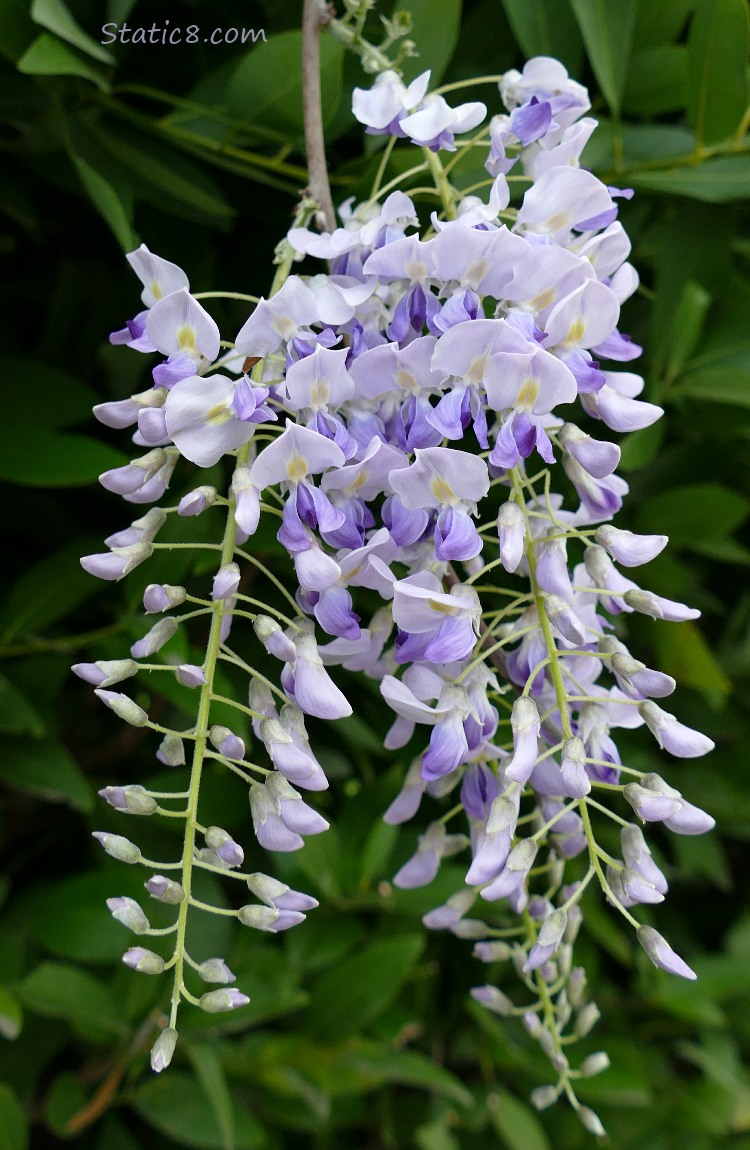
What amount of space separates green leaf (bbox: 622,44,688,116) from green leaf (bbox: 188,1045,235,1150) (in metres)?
1.02

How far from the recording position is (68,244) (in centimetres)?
114

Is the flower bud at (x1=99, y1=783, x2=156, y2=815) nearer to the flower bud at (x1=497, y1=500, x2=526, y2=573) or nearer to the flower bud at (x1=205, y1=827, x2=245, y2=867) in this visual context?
the flower bud at (x1=205, y1=827, x2=245, y2=867)

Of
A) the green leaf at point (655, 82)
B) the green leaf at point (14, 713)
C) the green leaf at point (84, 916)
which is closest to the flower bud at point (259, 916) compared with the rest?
the green leaf at point (14, 713)

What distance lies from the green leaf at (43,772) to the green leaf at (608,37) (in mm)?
779

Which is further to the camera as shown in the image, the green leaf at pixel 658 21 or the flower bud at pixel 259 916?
the green leaf at pixel 658 21

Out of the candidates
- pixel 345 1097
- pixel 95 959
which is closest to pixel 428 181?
pixel 95 959

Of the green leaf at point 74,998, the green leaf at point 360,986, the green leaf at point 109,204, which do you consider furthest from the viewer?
the green leaf at point 360,986

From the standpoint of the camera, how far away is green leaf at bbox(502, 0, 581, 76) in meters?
0.90

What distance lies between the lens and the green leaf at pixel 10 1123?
0.97 metres

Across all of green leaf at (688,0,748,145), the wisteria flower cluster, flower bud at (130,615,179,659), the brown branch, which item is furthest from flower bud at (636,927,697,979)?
green leaf at (688,0,748,145)

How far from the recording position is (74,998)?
0.99 metres

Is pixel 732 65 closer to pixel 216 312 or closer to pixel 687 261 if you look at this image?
pixel 687 261

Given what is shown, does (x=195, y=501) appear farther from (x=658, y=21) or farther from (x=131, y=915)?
(x=658, y=21)

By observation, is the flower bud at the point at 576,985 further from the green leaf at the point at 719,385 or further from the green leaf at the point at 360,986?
the green leaf at the point at 719,385
